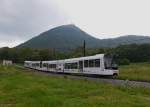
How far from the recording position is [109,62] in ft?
144

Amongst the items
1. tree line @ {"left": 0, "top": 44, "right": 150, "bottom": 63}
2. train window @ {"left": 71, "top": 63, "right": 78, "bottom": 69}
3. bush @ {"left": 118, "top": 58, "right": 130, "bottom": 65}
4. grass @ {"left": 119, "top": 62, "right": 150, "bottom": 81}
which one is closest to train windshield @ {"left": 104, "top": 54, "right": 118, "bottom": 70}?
grass @ {"left": 119, "top": 62, "right": 150, "bottom": 81}

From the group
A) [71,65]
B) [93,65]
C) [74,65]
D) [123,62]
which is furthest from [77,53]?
[93,65]

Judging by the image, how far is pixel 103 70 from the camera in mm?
43969

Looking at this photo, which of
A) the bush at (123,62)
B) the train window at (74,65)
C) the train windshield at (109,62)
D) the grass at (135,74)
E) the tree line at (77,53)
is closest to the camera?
the grass at (135,74)

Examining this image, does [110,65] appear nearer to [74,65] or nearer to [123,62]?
[74,65]

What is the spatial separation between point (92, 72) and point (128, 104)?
30.8m

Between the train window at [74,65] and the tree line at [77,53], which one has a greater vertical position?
the tree line at [77,53]

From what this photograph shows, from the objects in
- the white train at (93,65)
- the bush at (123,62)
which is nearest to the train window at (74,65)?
the white train at (93,65)

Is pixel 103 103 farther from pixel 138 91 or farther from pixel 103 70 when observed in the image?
pixel 103 70

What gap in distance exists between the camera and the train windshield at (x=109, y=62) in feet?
143

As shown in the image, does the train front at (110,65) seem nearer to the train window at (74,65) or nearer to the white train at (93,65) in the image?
the white train at (93,65)

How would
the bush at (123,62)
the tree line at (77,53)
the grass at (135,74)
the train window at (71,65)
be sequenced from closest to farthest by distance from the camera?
the grass at (135,74) → the train window at (71,65) → the bush at (123,62) → the tree line at (77,53)

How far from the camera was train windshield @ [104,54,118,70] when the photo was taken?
43688mm

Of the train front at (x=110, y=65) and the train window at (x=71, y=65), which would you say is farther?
the train window at (x=71, y=65)
